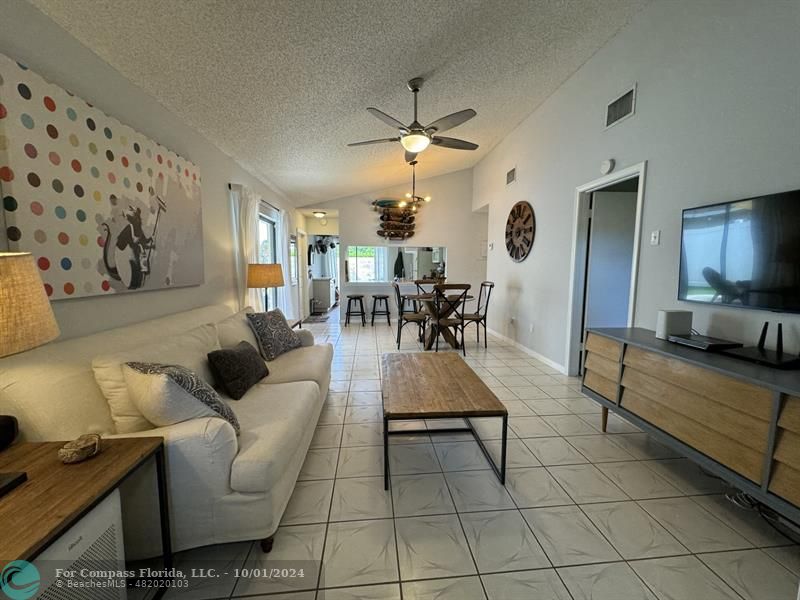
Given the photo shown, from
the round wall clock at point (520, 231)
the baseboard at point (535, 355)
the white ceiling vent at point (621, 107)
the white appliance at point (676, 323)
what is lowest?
the baseboard at point (535, 355)

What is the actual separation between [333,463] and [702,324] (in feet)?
8.47

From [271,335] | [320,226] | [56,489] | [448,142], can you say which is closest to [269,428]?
[56,489]

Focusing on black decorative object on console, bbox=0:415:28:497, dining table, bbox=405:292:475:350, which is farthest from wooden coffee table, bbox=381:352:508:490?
dining table, bbox=405:292:475:350

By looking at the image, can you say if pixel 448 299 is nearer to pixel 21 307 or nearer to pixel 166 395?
pixel 166 395

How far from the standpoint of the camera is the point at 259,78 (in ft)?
7.63

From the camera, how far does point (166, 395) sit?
1.34 m

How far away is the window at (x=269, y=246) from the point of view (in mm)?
4980

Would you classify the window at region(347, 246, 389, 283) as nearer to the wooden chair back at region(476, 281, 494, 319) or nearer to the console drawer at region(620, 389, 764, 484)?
the wooden chair back at region(476, 281, 494, 319)

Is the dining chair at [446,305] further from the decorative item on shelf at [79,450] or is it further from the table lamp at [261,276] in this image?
the decorative item on shelf at [79,450]

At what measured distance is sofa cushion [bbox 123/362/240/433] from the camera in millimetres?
1338

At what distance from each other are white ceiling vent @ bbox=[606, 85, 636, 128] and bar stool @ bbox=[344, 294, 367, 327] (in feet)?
15.9

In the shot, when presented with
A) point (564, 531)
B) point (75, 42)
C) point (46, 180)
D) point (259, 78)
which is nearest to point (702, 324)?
point (564, 531)

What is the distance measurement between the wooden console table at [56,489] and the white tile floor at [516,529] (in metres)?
0.62

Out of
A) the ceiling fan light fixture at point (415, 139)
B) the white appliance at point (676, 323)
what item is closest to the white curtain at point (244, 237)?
the ceiling fan light fixture at point (415, 139)
